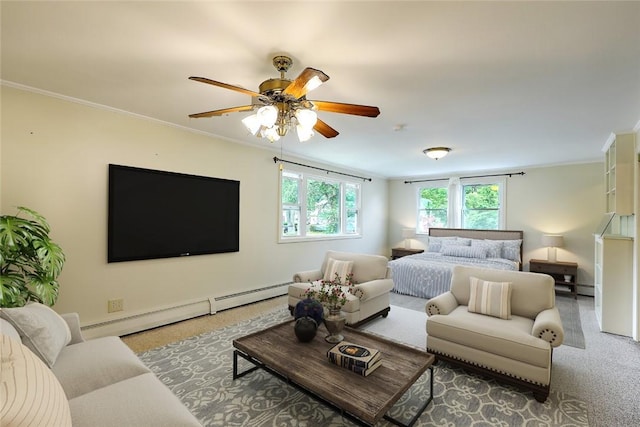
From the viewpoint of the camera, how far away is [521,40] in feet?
6.03

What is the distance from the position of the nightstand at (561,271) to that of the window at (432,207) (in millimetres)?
2043

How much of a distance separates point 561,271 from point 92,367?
658 cm

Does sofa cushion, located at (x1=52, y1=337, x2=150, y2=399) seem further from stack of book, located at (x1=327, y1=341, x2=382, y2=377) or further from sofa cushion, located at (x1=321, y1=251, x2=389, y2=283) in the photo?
sofa cushion, located at (x1=321, y1=251, x2=389, y2=283)

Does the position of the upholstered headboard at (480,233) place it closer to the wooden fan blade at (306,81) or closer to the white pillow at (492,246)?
the white pillow at (492,246)

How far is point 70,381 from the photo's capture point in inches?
62.9

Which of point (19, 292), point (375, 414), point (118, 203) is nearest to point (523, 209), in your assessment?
point (375, 414)

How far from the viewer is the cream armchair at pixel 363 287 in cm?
342

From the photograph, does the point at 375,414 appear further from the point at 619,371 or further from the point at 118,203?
the point at 118,203

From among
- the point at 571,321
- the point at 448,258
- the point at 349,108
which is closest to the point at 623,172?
the point at 571,321

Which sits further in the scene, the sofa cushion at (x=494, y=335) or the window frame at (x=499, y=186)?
the window frame at (x=499, y=186)

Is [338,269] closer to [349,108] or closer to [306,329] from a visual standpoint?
[306,329]

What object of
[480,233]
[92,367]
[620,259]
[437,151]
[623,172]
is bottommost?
[92,367]

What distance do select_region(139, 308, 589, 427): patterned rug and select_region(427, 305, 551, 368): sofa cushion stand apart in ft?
0.95

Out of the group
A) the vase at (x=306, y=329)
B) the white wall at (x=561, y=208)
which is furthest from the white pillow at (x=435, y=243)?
the vase at (x=306, y=329)
